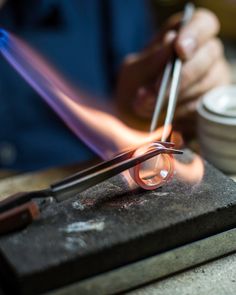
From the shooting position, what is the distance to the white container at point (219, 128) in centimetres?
66

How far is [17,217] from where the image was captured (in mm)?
475

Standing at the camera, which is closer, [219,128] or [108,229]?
[108,229]

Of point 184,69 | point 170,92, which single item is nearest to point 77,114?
point 170,92

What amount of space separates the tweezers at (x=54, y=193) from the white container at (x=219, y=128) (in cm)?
16

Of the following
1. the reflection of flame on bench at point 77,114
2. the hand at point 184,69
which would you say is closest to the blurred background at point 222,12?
the hand at point 184,69

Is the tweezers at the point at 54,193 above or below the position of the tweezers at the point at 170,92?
above

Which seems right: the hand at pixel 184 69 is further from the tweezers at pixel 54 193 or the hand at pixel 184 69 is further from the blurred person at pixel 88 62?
the tweezers at pixel 54 193

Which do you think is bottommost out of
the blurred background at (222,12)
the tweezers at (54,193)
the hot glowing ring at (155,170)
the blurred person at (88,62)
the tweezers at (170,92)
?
the blurred background at (222,12)

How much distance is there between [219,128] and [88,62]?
707 millimetres

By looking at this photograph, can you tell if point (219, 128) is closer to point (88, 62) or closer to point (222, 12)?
point (88, 62)

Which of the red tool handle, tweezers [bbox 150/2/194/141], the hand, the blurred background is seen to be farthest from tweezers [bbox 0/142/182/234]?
the blurred background

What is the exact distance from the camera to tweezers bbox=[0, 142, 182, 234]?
1.56 feet

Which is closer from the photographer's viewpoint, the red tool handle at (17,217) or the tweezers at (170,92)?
the red tool handle at (17,217)

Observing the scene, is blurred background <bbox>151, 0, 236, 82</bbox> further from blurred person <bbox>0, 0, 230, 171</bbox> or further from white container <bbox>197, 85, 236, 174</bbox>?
white container <bbox>197, 85, 236, 174</bbox>
